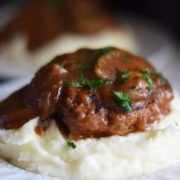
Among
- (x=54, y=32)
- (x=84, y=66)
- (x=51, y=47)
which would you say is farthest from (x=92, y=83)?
(x=54, y=32)

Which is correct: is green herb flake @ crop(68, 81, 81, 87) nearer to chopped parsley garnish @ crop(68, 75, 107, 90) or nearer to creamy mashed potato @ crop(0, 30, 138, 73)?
chopped parsley garnish @ crop(68, 75, 107, 90)

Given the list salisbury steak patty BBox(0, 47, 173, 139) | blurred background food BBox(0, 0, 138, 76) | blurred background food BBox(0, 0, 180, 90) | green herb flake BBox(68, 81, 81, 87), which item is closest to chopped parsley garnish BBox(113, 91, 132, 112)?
salisbury steak patty BBox(0, 47, 173, 139)

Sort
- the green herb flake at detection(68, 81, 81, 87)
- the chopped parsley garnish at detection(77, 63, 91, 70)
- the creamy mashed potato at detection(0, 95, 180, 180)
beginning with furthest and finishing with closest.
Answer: the chopped parsley garnish at detection(77, 63, 91, 70) < the green herb flake at detection(68, 81, 81, 87) < the creamy mashed potato at detection(0, 95, 180, 180)

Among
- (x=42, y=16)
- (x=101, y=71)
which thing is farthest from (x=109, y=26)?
(x=101, y=71)

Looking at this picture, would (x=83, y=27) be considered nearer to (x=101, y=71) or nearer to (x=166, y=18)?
(x=166, y=18)

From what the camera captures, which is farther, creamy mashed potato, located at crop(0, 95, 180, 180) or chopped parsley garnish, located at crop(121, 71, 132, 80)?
chopped parsley garnish, located at crop(121, 71, 132, 80)

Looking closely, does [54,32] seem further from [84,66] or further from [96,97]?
[96,97]

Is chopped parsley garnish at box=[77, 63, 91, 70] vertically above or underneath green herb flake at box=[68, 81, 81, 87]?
above

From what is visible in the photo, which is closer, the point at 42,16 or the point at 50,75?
the point at 50,75

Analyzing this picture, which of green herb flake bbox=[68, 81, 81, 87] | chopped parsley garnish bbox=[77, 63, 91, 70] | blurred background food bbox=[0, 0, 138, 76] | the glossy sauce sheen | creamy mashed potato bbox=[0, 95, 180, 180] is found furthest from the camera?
the glossy sauce sheen
